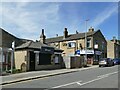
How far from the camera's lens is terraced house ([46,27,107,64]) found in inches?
1950

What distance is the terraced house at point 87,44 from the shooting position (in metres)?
49.5

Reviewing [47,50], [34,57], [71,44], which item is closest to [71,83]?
[34,57]

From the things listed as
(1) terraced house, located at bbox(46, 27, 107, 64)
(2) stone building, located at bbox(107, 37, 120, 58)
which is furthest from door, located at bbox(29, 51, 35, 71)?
(2) stone building, located at bbox(107, 37, 120, 58)

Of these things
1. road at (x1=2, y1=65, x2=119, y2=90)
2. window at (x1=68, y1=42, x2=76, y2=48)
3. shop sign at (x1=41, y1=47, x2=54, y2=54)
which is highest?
window at (x1=68, y1=42, x2=76, y2=48)

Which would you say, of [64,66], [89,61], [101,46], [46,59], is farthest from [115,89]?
[101,46]

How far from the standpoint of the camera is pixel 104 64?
4034 cm

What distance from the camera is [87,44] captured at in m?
50.4

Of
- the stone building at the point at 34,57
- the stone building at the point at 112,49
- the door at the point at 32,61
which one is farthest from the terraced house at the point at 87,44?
the door at the point at 32,61

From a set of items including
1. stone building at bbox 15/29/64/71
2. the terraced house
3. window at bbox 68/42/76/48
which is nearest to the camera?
stone building at bbox 15/29/64/71

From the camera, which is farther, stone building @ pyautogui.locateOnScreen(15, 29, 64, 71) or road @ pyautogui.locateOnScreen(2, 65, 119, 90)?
stone building @ pyautogui.locateOnScreen(15, 29, 64, 71)

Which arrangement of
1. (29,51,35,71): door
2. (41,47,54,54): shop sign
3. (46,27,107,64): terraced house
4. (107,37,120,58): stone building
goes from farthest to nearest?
(107,37,120,58): stone building, (46,27,107,64): terraced house, (41,47,54,54): shop sign, (29,51,35,71): door

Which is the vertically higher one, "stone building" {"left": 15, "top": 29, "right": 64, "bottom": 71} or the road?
"stone building" {"left": 15, "top": 29, "right": 64, "bottom": 71}

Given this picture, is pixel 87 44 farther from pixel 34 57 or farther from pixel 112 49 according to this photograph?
pixel 34 57

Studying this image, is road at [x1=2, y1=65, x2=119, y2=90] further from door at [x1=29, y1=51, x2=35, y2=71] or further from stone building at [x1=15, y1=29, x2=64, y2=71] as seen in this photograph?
door at [x1=29, y1=51, x2=35, y2=71]
